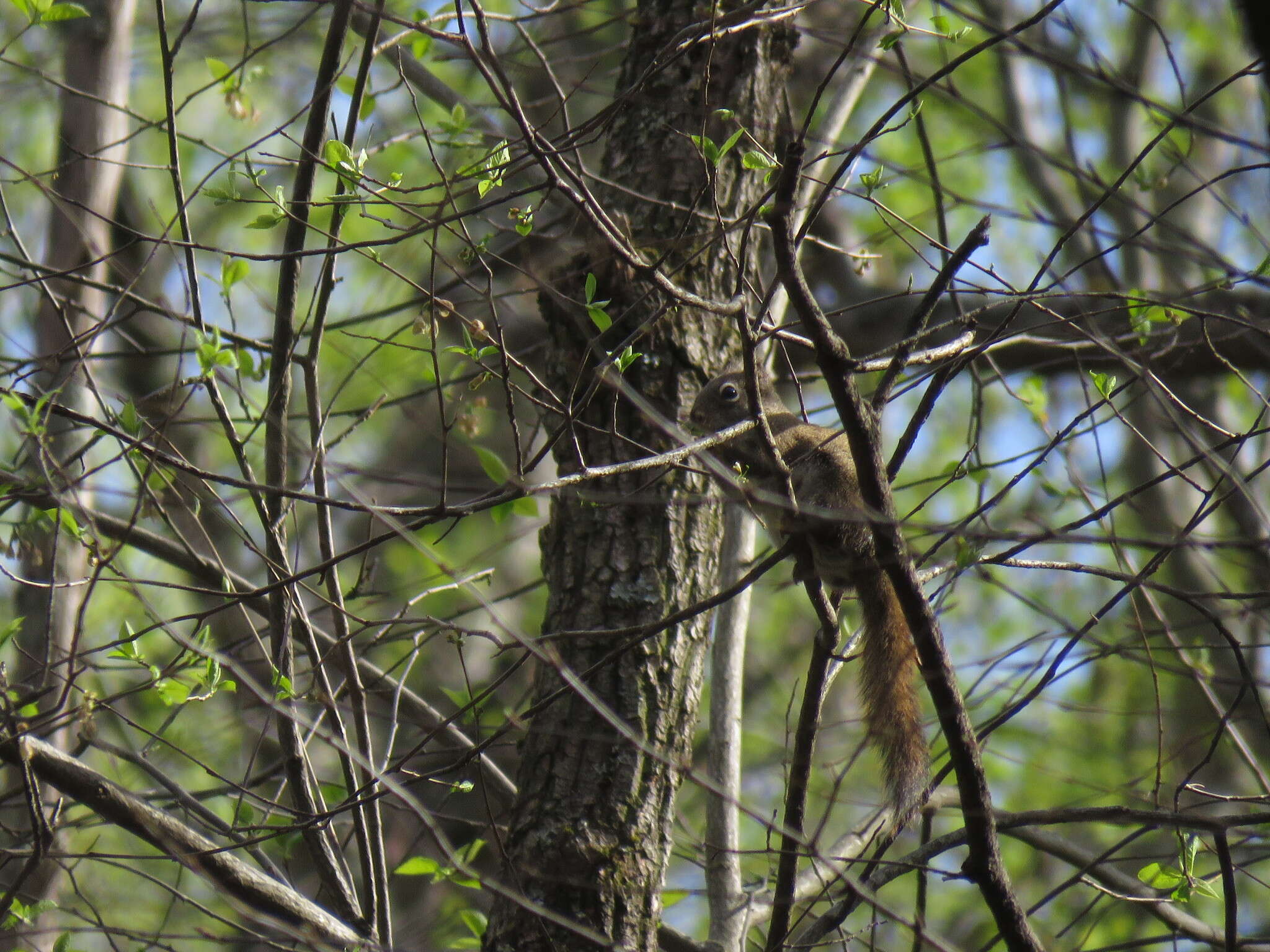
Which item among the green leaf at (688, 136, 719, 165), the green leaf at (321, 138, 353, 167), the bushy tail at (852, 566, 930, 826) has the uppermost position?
the green leaf at (688, 136, 719, 165)

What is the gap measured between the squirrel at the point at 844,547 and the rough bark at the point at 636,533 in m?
0.22

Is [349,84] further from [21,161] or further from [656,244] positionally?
[21,161]

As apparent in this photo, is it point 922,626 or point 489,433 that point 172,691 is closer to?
point 922,626

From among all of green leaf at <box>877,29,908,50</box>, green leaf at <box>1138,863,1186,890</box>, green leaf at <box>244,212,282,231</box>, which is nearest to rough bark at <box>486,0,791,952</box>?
green leaf at <box>877,29,908,50</box>

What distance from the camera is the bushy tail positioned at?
2504mm

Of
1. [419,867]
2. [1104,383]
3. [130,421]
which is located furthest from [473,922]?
[1104,383]

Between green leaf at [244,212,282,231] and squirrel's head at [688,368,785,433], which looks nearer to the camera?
green leaf at [244,212,282,231]

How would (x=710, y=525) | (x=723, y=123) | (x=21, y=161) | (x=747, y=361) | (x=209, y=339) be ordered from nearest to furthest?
1. (x=747, y=361)
2. (x=209, y=339)
3. (x=710, y=525)
4. (x=723, y=123)
5. (x=21, y=161)

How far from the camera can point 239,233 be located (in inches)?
385

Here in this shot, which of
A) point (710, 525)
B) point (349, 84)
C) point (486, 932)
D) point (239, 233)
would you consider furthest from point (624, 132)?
point (239, 233)

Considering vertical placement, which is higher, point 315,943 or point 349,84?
point 349,84

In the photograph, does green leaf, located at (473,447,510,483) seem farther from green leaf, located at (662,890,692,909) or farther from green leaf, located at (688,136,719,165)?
green leaf, located at (662,890,692,909)

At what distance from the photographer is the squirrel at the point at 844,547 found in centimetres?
232

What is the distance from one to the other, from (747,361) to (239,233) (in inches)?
352
